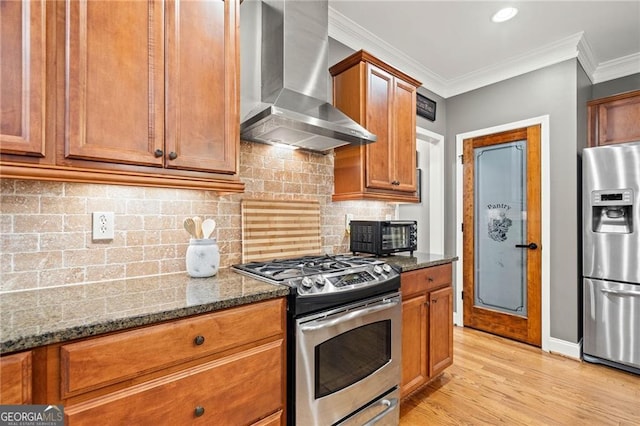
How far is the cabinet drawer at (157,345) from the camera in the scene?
0.91m

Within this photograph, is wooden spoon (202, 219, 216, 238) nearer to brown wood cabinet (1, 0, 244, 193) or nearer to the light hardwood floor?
brown wood cabinet (1, 0, 244, 193)

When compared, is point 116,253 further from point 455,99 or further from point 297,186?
point 455,99

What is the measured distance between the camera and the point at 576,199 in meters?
2.87

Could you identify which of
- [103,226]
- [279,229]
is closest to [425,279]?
[279,229]

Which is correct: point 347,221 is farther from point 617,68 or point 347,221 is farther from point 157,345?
point 617,68

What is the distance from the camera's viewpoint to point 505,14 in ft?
8.17

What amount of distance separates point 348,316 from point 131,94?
1.40m

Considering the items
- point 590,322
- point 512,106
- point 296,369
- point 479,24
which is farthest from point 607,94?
point 296,369

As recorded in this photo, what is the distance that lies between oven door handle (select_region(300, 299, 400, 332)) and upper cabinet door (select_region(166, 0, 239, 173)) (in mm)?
863

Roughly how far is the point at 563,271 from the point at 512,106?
172cm

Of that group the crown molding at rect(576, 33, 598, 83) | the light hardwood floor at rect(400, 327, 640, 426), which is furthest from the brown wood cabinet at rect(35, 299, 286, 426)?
the crown molding at rect(576, 33, 598, 83)

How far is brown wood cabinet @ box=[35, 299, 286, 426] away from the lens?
91 centimetres

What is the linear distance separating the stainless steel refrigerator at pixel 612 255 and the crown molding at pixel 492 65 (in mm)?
1003

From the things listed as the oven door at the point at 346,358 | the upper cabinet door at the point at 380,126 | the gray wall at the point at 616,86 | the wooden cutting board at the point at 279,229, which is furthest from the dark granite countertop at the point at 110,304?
the gray wall at the point at 616,86
